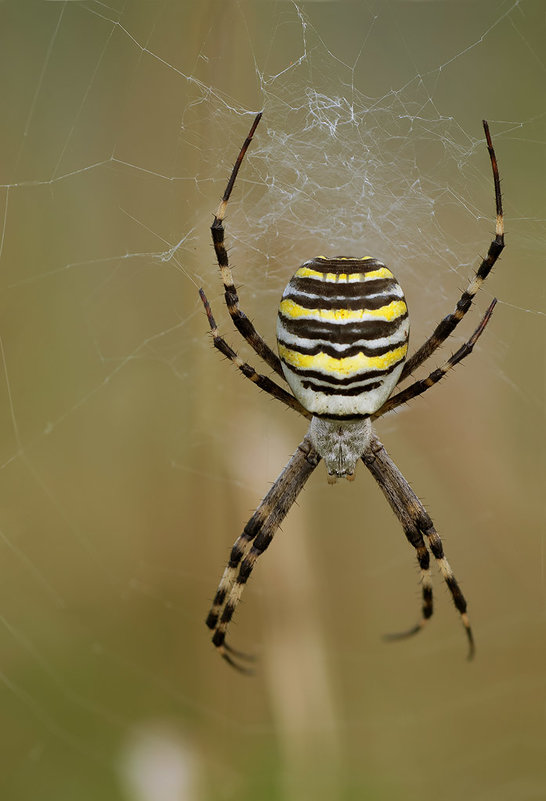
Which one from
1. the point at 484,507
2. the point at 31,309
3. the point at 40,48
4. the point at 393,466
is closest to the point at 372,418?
the point at 393,466

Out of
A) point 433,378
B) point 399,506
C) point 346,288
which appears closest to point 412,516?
point 399,506

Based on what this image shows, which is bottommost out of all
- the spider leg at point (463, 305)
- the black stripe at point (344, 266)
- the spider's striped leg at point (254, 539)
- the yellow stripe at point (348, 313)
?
the spider's striped leg at point (254, 539)

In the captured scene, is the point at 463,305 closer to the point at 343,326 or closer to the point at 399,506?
the point at 343,326

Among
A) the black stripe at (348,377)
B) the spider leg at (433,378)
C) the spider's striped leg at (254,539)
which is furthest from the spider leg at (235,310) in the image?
the spider's striped leg at (254,539)

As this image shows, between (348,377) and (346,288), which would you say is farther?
(348,377)

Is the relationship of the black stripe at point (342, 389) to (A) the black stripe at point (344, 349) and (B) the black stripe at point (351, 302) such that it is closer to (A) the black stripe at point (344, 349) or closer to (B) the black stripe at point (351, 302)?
(A) the black stripe at point (344, 349)

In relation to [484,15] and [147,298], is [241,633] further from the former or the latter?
[484,15]

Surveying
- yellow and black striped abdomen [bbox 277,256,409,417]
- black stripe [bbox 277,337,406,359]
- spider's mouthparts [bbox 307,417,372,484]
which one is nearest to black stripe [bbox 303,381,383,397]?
yellow and black striped abdomen [bbox 277,256,409,417]

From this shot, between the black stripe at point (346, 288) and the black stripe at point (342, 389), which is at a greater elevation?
the black stripe at point (346, 288)
